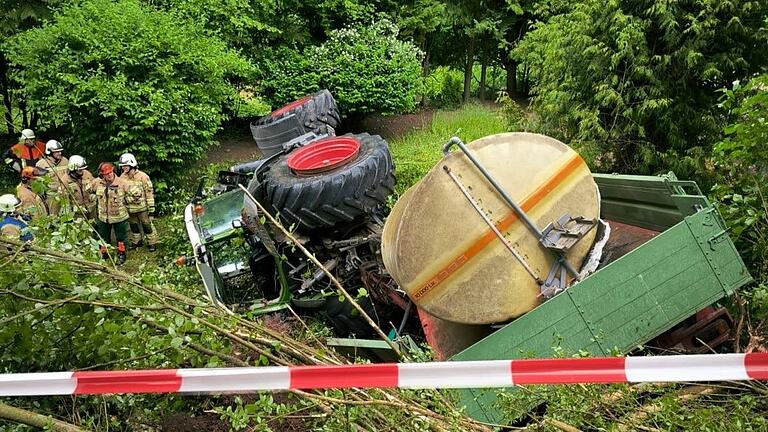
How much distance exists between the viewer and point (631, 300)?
3.69 meters

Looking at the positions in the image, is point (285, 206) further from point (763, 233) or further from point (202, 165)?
point (202, 165)

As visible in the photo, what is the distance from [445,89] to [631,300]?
14.8 meters

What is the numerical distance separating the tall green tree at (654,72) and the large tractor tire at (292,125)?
2.87m

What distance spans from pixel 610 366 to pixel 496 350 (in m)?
1.23

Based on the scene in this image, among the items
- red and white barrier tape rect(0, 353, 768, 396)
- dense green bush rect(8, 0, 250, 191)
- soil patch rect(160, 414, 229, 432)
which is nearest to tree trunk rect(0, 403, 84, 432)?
A: red and white barrier tape rect(0, 353, 768, 396)

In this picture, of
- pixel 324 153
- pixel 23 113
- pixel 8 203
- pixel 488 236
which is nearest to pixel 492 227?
pixel 488 236

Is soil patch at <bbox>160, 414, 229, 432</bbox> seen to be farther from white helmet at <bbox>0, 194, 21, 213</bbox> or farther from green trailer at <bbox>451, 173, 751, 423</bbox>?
white helmet at <bbox>0, 194, 21, 213</bbox>

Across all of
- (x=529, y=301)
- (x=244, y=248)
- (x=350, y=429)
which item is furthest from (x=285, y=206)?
(x=350, y=429)

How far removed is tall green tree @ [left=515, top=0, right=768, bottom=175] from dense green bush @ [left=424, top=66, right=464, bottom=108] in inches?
332

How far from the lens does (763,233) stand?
14.2ft

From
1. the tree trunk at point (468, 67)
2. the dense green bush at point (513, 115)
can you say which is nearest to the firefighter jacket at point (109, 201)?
the dense green bush at point (513, 115)

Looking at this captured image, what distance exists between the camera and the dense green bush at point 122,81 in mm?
9883

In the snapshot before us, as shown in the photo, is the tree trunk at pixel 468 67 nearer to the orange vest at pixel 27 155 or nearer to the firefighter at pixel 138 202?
the firefighter at pixel 138 202

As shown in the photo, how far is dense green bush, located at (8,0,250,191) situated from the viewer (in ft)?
32.4
